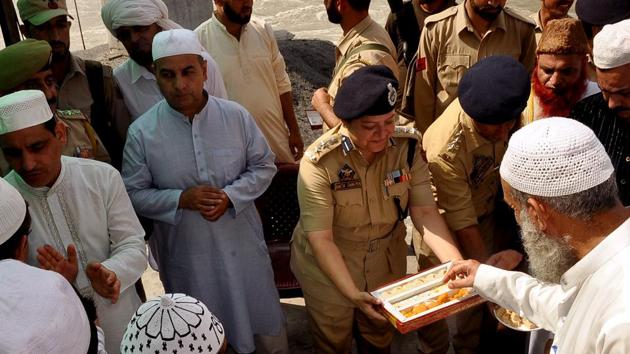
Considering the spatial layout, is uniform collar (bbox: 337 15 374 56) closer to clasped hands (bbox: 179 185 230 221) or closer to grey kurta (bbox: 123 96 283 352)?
grey kurta (bbox: 123 96 283 352)

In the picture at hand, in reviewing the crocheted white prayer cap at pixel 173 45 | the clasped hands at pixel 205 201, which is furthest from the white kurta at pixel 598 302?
the crocheted white prayer cap at pixel 173 45

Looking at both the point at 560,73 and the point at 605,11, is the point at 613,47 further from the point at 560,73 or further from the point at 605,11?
the point at 605,11

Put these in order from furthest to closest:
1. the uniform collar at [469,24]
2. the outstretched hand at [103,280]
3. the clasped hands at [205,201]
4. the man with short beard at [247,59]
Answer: the man with short beard at [247,59]
the uniform collar at [469,24]
the clasped hands at [205,201]
the outstretched hand at [103,280]

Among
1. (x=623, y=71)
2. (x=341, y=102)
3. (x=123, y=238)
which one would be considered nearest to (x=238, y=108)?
(x=341, y=102)

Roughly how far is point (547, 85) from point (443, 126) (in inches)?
25.6

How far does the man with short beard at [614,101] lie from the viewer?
307 centimetres

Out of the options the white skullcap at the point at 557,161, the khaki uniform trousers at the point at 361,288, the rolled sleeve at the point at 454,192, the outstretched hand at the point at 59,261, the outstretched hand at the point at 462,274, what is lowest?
the khaki uniform trousers at the point at 361,288

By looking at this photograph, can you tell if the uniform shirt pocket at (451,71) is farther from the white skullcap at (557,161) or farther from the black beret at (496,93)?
the white skullcap at (557,161)

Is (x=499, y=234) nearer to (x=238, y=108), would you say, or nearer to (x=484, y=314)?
(x=484, y=314)

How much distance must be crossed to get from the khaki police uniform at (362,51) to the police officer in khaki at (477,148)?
63 centimetres

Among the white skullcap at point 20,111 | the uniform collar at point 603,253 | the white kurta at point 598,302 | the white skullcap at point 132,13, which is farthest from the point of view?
the white skullcap at point 132,13

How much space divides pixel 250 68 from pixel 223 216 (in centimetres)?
151

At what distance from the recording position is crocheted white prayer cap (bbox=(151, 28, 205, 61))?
3.33 metres

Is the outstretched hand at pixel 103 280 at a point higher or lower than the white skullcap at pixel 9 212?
lower
